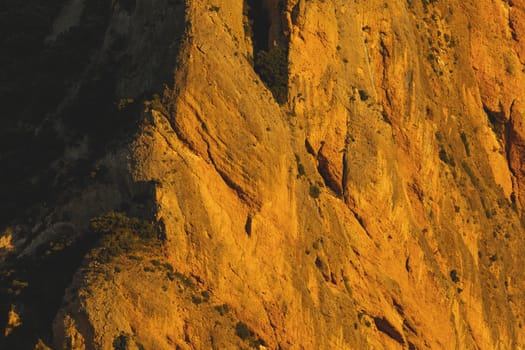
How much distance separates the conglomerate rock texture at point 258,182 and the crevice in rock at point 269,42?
10cm

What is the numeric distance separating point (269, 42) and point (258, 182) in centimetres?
653

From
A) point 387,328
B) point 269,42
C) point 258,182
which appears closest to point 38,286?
point 258,182

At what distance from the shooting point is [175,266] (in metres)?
66.2

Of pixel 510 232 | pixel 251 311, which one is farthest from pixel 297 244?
pixel 510 232

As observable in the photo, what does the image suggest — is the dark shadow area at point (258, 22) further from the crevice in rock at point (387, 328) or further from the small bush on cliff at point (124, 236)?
the crevice in rock at point (387, 328)

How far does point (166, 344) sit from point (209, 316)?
77.9 inches

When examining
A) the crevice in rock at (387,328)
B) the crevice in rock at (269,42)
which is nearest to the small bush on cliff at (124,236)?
the crevice in rock at (269,42)

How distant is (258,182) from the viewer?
68250 mm

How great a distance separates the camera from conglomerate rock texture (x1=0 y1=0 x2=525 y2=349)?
66375mm

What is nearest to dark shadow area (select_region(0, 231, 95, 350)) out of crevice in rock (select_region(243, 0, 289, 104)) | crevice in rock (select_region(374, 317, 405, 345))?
crevice in rock (select_region(243, 0, 289, 104))

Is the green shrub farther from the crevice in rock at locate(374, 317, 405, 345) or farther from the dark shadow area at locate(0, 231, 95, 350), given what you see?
the dark shadow area at locate(0, 231, 95, 350)

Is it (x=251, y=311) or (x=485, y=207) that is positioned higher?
(x=485, y=207)

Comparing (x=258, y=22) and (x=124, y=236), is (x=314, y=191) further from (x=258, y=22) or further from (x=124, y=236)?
(x=124, y=236)

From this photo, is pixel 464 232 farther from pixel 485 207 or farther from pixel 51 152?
pixel 51 152
